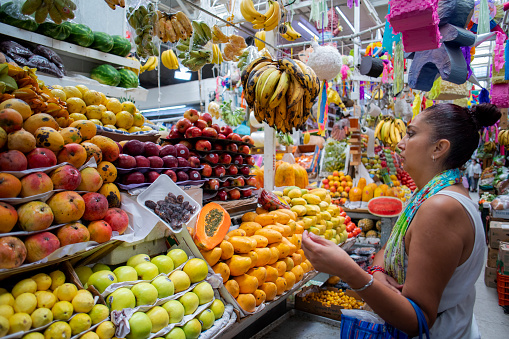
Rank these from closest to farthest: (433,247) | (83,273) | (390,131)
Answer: (433,247) < (83,273) < (390,131)

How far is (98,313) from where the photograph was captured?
53.5 inches

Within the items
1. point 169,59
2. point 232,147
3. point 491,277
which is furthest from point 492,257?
point 169,59

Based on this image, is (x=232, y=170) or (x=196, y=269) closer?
(x=196, y=269)

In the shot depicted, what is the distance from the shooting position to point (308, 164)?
692cm

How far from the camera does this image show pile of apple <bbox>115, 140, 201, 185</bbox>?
195 centimetres

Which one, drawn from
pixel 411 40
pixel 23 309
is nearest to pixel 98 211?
pixel 23 309

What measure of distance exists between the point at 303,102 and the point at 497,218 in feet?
16.0

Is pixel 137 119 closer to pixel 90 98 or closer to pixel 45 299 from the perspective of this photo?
pixel 90 98

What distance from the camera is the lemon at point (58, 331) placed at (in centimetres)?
121

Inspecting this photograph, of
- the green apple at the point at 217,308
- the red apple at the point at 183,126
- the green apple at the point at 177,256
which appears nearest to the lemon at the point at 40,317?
the green apple at the point at 177,256

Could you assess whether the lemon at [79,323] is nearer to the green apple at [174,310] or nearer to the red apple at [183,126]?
the green apple at [174,310]

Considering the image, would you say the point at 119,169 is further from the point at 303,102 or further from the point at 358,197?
the point at 358,197

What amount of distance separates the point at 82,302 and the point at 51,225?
15.1 inches

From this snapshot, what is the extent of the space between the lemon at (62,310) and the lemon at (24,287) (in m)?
0.12
